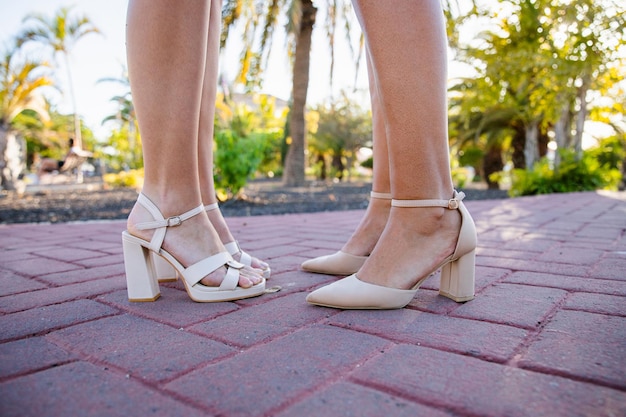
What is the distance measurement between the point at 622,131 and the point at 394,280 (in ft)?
51.3

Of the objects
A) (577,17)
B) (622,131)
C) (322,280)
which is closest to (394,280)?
(322,280)

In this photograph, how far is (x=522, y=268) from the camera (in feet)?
5.15

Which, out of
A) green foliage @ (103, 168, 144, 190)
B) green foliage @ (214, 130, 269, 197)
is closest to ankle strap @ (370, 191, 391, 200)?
green foliage @ (214, 130, 269, 197)

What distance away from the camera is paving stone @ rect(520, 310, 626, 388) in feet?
2.45

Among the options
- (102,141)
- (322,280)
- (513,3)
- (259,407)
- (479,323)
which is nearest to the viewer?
(259,407)

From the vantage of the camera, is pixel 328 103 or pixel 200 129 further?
pixel 328 103

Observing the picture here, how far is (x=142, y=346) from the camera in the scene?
898 millimetres

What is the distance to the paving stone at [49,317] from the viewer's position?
100cm

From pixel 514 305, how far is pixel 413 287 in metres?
0.26

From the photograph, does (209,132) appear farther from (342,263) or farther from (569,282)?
(569,282)

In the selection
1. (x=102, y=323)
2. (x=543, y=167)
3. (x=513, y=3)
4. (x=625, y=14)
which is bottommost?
(x=102, y=323)

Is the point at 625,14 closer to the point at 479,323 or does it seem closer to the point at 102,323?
the point at 479,323

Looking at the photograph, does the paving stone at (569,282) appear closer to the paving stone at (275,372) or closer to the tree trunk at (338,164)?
the paving stone at (275,372)

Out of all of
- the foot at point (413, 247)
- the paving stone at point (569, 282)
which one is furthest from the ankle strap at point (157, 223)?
the paving stone at point (569, 282)
